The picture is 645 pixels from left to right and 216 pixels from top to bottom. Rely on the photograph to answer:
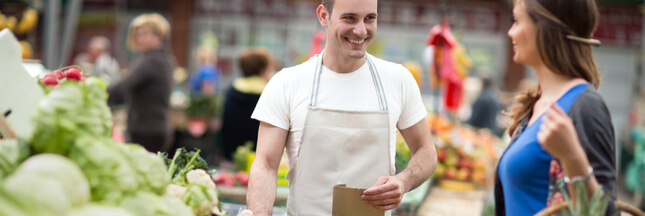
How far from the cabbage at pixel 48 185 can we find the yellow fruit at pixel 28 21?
5.11 meters

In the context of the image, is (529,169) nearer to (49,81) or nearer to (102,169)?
(102,169)

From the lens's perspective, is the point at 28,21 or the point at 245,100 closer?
the point at 28,21

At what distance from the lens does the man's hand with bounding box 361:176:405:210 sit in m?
2.13

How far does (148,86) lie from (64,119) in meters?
4.49

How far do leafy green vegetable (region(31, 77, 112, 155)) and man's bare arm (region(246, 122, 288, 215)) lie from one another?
2.88 ft

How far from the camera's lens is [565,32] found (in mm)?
1953

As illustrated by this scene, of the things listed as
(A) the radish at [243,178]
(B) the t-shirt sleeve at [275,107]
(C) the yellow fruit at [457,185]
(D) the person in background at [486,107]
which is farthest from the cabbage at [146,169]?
(D) the person in background at [486,107]

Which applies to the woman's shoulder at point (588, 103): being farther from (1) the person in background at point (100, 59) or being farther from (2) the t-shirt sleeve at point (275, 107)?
(1) the person in background at point (100, 59)

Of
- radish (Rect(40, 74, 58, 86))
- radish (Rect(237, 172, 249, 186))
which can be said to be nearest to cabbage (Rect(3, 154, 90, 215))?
radish (Rect(40, 74, 58, 86))

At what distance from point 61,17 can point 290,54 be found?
963cm

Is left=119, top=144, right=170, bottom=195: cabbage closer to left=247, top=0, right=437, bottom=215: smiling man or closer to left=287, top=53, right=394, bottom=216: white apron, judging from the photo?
left=247, top=0, right=437, bottom=215: smiling man

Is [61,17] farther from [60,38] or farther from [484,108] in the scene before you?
[484,108]

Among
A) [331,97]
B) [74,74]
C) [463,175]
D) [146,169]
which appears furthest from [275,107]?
[463,175]

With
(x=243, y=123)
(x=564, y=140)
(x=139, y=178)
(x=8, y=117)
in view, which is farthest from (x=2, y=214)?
(x=243, y=123)
